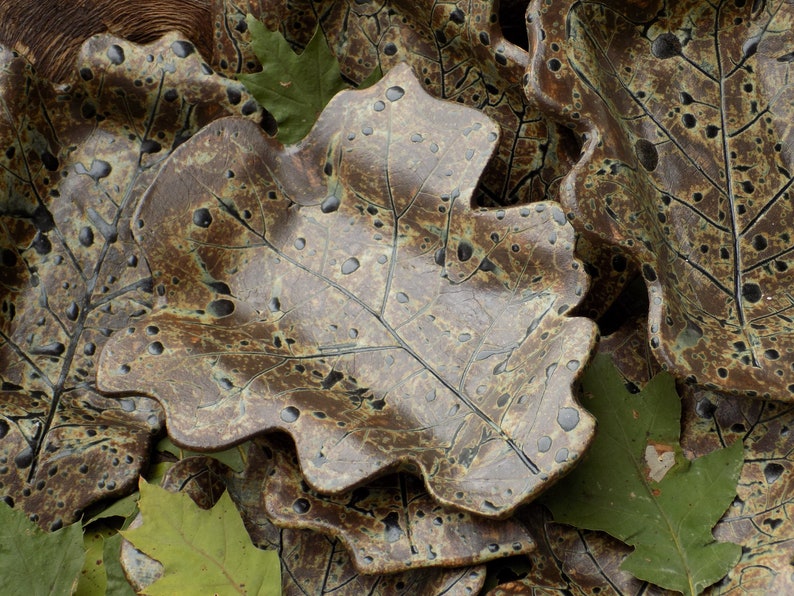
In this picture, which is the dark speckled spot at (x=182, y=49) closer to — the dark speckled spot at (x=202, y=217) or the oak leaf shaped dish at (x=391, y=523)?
the dark speckled spot at (x=202, y=217)

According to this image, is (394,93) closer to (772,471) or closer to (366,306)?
(366,306)

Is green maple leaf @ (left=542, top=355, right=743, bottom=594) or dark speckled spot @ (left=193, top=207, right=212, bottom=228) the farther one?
dark speckled spot @ (left=193, top=207, right=212, bottom=228)

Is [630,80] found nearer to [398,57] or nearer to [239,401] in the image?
[398,57]

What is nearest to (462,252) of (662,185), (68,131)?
(662,185)

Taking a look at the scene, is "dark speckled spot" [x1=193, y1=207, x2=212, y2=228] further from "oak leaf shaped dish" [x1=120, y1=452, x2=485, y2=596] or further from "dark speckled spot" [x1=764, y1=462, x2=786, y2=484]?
"dark speckled spot" [x1=764, y1=462, x2=786, y2=484]

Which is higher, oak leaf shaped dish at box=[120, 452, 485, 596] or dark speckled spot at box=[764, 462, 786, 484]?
dark speckled spot at box=[764, 462, 786, 484]

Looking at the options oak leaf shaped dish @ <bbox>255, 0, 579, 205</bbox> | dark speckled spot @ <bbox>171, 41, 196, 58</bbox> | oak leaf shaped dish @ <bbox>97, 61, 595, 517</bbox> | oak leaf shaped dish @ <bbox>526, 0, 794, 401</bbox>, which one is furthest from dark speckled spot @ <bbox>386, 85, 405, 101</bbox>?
dark speckled spot @ <bbox>171, 41, 196, 58</bbox>

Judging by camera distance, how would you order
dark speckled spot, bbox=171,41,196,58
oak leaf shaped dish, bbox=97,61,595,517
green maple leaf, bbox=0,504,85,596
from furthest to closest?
dark speckled spot, bbox=171,41,196,58, green maple leaf, bbox=0,504,85,596, oak leaf shaped dish, bbox=97,61,595,517
